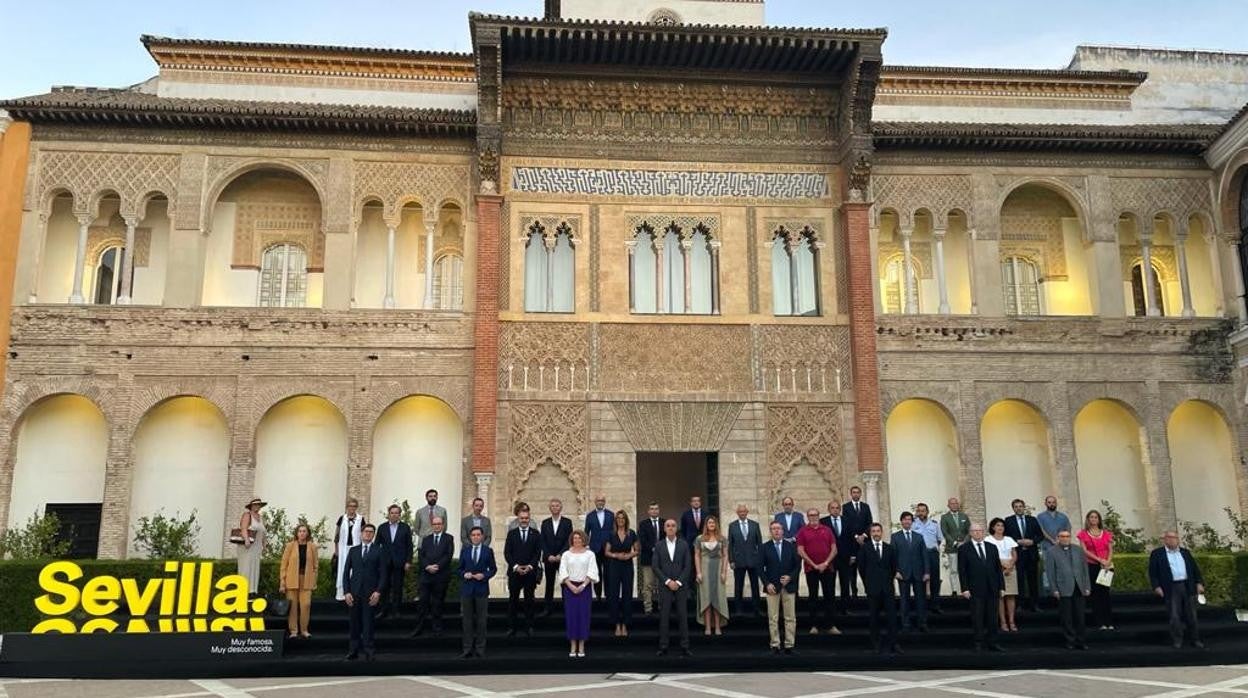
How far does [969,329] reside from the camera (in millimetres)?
17094

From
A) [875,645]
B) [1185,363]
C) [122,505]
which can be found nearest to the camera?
[875,645]

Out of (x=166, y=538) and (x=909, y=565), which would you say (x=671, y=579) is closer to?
(x=909, y=565)

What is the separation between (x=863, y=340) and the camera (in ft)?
54.2

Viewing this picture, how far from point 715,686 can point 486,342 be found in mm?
8425

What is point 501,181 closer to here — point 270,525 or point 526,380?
point 526,380

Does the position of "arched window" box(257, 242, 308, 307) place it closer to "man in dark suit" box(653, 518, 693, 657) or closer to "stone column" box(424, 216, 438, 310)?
"stone column" box(424, 216, 438, 310)

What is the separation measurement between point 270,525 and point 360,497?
152 centimetres

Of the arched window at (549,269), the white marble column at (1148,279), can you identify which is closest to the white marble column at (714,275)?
the arched window at (549,269)

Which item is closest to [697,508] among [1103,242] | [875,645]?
[875,645]

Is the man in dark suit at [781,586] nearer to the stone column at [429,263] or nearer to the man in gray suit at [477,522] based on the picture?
the man in gray suit at [477,522]

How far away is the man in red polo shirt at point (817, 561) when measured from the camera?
11148mm

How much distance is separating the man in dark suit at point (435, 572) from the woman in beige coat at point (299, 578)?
1295mm

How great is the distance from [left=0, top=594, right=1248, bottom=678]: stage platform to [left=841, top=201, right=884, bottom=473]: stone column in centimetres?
444

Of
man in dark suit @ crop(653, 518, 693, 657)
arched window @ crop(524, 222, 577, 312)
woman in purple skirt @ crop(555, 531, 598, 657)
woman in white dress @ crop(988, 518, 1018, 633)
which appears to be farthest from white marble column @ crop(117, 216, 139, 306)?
woman in white dress @ crop(988, 518, 1018, 633)
